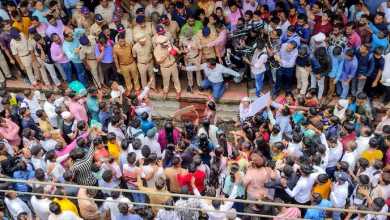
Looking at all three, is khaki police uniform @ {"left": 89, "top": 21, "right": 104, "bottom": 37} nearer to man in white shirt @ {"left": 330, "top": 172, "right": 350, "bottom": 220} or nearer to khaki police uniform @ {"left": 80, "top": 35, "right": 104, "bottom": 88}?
khaki police uniform @ {"left": 80, "top": 35, "right": 104, "bottom": 88}

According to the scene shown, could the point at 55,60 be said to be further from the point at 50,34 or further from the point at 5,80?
the point at 5,80

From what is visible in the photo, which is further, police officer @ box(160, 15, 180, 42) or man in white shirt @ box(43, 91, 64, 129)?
police officer @ box(160, 15, 180, 42)

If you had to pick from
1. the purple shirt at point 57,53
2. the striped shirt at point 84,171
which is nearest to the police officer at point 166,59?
the purple shirt at point 57,53

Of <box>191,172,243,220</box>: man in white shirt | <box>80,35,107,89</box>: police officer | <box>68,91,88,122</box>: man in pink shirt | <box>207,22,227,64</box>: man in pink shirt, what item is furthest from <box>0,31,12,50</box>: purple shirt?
<box>191,172,243,220</box>: man in white shirt

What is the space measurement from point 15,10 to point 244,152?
17.9 feet

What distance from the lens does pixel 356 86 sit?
8836 millimetres

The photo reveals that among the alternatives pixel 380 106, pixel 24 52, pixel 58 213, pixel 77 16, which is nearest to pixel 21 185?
pixel 58 213

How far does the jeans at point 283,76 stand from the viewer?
8.69 meters

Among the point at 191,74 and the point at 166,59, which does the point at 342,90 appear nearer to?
the point at 191,74

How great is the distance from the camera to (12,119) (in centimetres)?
852

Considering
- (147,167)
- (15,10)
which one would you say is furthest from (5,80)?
(147,167)

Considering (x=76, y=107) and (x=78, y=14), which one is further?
(x=78, y=14)

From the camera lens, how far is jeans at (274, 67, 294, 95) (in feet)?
28.5

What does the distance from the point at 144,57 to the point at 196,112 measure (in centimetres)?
146
